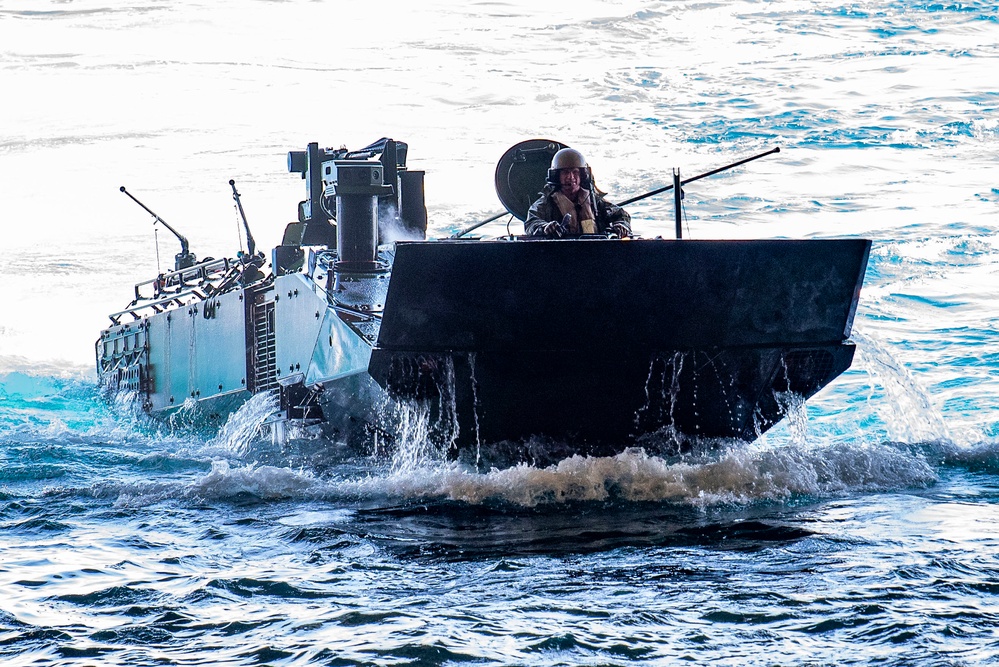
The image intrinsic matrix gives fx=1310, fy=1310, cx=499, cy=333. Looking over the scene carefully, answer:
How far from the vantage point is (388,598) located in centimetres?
552

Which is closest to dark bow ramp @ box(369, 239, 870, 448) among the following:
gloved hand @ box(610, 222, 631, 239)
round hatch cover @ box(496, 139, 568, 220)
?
gloved hand @ box(610, 222, 631, 239)

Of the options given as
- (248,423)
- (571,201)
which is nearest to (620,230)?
(571,201)

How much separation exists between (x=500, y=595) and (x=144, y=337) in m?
9.57

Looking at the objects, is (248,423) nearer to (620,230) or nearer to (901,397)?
(620,230)

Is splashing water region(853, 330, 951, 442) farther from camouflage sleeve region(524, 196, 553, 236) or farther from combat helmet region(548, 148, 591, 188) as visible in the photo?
camouflage sleeve region(524, 196, 553, 236)

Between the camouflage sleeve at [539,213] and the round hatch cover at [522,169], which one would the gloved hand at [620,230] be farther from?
the round hatch cover at [522,169]

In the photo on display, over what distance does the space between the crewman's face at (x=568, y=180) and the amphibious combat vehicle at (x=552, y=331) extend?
69cm

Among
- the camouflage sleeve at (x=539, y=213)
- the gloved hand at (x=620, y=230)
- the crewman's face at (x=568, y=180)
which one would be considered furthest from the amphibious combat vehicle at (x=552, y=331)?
the crewman's face at (x=568, y=180)

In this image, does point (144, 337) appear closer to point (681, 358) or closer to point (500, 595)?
point (681, 358)

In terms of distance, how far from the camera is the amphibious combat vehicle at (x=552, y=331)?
25.3 feet

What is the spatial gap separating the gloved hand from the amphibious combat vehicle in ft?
1.45

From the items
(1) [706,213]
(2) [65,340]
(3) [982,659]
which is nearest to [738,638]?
(3) [982,659]

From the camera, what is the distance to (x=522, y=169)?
31.6 ft

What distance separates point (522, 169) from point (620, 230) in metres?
1.11
